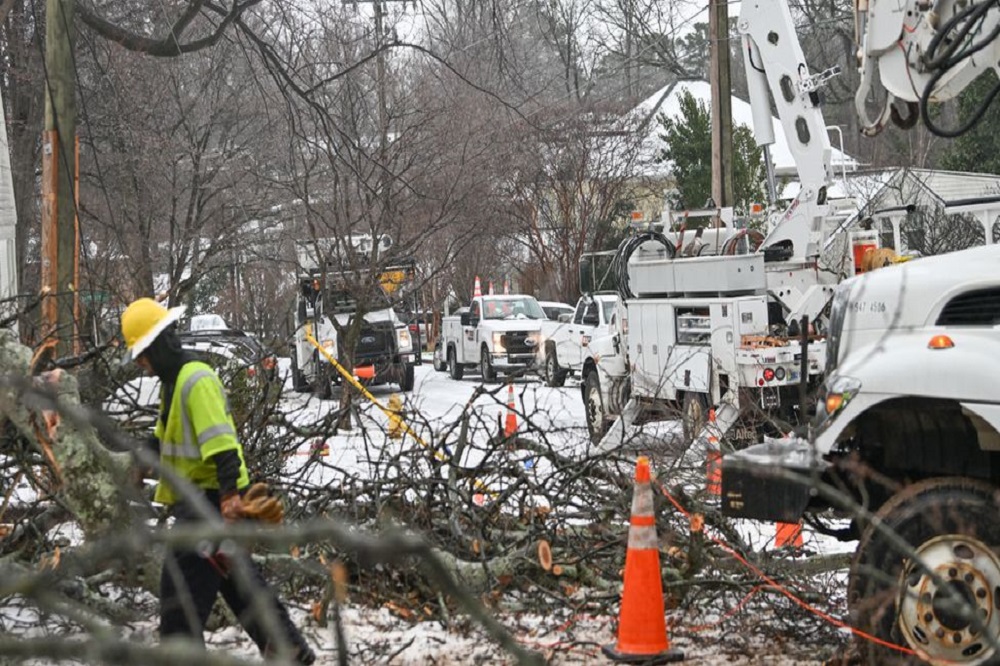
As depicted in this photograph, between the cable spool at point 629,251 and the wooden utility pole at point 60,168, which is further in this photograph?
the cable spool at point 629,251

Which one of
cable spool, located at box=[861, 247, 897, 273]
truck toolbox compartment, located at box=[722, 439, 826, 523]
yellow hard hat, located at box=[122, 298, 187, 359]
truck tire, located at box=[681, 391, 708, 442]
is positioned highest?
cable spool, located at box=[861, 247, 897, 273]

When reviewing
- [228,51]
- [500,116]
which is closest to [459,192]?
[500,116]

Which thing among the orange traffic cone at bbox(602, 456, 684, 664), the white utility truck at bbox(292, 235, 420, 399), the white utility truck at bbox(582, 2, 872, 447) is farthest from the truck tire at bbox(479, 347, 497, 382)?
the orange traffic cone at bbox(602, 456, 684, 664)

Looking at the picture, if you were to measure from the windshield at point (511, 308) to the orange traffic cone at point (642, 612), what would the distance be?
2305 cm

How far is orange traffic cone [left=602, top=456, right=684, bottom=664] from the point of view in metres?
6.26

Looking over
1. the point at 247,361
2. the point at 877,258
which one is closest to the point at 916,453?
the point at 247,361

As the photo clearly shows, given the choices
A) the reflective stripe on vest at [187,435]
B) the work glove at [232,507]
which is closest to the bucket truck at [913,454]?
the work glove at [232,507]

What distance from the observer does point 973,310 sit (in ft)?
19.1

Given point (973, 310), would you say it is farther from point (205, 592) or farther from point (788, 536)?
point (205, 592)

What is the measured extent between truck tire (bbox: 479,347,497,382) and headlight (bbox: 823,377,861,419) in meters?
22.6

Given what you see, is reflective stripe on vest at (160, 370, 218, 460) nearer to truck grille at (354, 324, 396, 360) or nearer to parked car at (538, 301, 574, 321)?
truck grille at (354, 324, 396, 360)

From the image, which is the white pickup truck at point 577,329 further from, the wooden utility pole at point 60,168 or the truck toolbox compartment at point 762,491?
the truck toolbox compartment at point 762,491

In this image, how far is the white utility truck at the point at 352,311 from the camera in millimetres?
17812

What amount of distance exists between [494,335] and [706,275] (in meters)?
14.3
